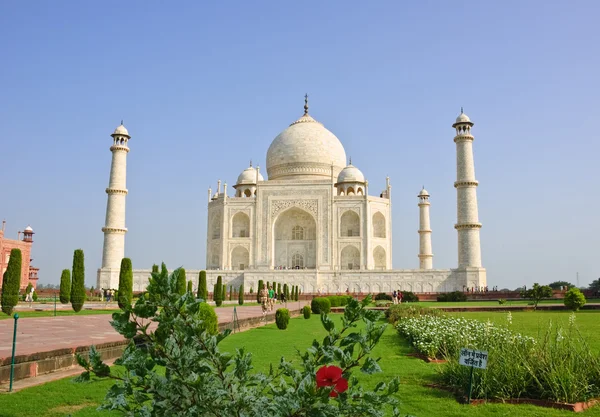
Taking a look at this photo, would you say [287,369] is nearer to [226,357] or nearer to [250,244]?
[226,357]

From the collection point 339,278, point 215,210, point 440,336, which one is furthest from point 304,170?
point 440,336

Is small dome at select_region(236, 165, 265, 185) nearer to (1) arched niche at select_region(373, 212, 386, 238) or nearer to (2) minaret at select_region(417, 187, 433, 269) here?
(1) arched niche at select_region(373, 212, 386, 238)

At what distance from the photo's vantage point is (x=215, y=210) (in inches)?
1226

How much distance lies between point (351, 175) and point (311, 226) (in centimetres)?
395

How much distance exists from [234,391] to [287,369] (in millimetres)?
189

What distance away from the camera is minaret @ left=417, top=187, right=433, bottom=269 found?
33250 mm

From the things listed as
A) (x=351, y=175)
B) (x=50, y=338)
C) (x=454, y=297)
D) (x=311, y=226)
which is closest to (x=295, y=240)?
(x=311, y=226)

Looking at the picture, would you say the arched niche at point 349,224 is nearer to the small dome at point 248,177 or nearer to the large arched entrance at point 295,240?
the large arched entrance at point 295,240

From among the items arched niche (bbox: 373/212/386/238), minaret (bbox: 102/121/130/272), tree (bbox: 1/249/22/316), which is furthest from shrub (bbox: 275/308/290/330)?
arched niche (bbox: 373/212/386/238)

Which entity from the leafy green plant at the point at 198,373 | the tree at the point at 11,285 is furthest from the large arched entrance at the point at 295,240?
the leafy green plant at the point at 198,373

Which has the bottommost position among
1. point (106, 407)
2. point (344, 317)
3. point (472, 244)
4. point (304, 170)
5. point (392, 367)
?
point (392, 367)

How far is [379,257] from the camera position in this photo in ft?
100

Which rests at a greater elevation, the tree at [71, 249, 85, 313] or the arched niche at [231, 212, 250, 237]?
the arched niche at [231, 212, 250, 237]

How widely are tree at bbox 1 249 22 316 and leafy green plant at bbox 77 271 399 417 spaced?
12.4m
